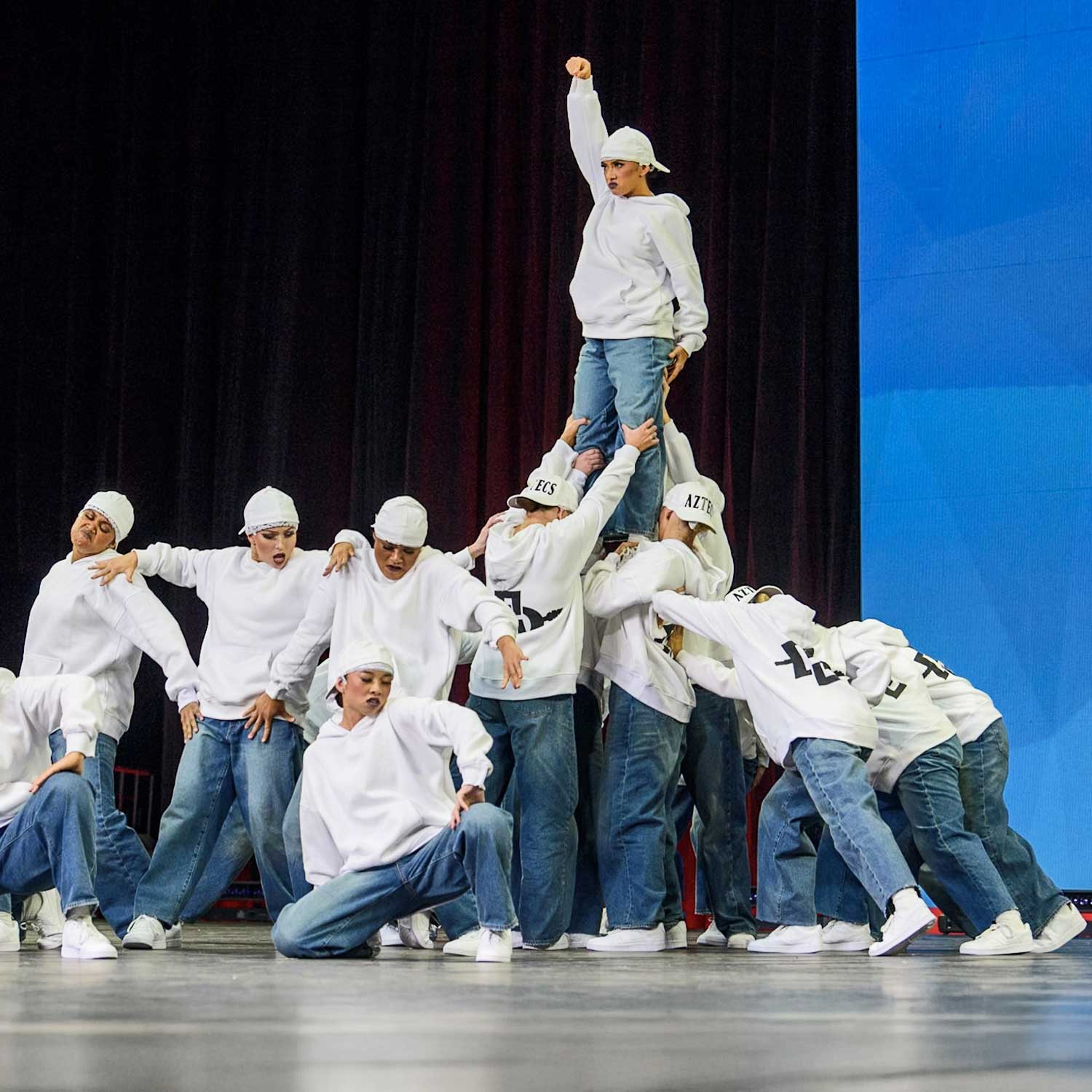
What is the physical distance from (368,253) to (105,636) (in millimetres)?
4425

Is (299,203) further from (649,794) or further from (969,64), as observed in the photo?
(649,794)

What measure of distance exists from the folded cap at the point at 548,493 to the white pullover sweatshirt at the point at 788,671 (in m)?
0.49

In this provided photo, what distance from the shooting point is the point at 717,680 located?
18.5ft

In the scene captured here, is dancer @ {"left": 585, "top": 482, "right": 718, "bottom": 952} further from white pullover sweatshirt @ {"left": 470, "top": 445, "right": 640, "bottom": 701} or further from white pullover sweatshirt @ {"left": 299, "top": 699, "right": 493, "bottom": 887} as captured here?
white pullover sweatshirt @ {"left": 299, "top": 699, "right": 493, "bottom": 887}

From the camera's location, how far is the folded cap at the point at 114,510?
225 inches

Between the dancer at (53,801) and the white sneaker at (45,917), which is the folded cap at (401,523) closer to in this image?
the dancer at (53,801)

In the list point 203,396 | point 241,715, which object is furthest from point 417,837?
point 203,396

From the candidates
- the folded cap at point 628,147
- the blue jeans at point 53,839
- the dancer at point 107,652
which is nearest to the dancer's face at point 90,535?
the dancer at point 107,652

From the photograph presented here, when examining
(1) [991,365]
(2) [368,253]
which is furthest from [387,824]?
(2) [368,253]

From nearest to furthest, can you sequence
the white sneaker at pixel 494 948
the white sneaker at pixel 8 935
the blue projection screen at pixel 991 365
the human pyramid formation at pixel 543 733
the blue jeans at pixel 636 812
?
1. the white sneaker at pixel 494 948
2. the human pyramid formation at pixel 543 733
3. the white sneaker at pixel 8 935
4. the blue jeans at pixel 636 812
5. the blue projection screen at pixel 991 365

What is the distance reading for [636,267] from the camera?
20.2ft

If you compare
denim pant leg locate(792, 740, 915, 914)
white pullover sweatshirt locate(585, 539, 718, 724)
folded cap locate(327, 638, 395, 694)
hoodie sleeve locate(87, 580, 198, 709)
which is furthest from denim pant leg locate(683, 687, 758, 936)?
hoodie sleeve locate(87, 580, 198, 709)

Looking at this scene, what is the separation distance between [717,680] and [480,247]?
13.9 feet

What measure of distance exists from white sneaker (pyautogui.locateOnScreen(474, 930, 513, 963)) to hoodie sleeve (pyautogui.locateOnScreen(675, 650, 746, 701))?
144cm
